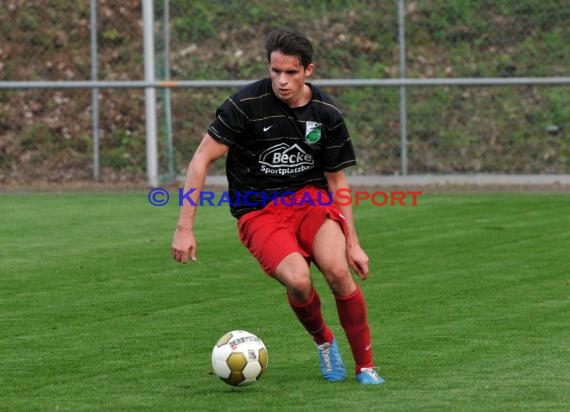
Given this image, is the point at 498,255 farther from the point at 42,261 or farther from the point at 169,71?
the point at 169,71

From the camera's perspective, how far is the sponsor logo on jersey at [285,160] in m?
6.67

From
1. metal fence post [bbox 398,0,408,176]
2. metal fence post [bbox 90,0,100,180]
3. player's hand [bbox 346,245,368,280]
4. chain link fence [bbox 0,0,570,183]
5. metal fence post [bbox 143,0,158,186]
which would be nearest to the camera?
player's hand [bbox 346,245,368,280]

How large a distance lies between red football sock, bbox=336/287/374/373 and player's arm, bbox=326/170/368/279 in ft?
0.44

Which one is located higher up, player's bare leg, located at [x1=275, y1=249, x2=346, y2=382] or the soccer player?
the soccer player

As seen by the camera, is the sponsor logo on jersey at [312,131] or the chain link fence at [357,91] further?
the chain link fence at [357,91]

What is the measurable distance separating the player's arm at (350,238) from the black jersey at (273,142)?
0.04 metres

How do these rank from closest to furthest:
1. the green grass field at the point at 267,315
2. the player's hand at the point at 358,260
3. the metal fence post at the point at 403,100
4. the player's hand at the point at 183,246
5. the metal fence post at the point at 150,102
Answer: the green grass field at the point at 267,315
the player's hand at the point at 183,246
the player's hand at the point at 358,260
the metal fence post at the point at 150,102
the metal fence post at the point at 403,100

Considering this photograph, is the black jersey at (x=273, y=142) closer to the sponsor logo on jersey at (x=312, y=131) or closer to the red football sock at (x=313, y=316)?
the sponsor logo on jersey at (x=312, y=131)

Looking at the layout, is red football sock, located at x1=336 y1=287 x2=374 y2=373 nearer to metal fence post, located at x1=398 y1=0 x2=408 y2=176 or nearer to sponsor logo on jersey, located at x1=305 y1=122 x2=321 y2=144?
sponsor logo on jersey, located at x1=305 y1=122 x2=321 y2=144

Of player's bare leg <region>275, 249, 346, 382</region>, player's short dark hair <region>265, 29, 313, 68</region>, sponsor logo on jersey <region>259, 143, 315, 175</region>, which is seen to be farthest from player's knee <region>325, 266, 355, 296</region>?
player's short dark hair <region>265, 29, 313, 68</region>

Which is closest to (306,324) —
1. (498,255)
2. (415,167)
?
(498,255)

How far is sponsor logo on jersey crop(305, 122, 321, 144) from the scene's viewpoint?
665 cm

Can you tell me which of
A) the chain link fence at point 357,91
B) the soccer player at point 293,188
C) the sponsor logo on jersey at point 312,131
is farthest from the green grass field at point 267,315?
the chain link fence at point 357,91

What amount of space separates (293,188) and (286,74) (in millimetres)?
586
